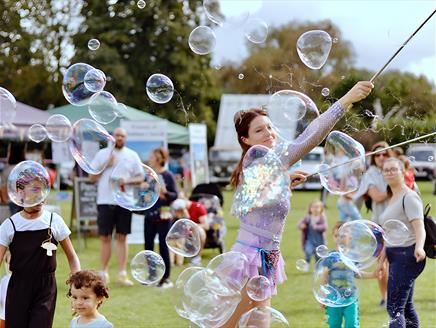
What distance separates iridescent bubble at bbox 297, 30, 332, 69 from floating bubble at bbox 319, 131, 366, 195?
69 centimetres

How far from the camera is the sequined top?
3830mm

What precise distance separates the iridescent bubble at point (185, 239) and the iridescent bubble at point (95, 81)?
4.68 ft

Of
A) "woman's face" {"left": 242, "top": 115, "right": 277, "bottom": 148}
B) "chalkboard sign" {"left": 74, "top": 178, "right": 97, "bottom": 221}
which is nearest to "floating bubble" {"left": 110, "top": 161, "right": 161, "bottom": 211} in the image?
"woman's face" {"left": 242, "top": 115, "right": 277, "bottom": 148}

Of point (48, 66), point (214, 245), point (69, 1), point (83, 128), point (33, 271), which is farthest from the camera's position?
point (48, 66)

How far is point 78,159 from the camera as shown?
5656 mm

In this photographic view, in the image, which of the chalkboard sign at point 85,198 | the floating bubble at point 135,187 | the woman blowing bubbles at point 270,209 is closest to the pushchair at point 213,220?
the chalkboard sign at point 85,198

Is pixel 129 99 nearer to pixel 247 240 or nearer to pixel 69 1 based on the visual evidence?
pixel 69 1

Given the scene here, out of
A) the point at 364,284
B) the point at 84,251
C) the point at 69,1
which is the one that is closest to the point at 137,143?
the point at 84,251

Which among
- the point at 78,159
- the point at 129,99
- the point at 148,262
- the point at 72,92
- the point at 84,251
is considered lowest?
the point at 84,251

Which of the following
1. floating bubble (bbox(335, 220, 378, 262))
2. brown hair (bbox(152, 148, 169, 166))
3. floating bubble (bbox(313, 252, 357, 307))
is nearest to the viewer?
floating bubble (bbox(313, 252, 357, 307))

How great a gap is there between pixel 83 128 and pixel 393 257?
253 centimetres

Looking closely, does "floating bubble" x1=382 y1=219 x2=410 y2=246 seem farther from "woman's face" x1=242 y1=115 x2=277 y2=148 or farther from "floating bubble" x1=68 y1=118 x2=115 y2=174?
"floating bubble" x1=68 y1=118 x2=115 y2=174

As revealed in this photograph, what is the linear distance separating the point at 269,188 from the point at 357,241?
4.68ft

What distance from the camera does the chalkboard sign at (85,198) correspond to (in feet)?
39.1
